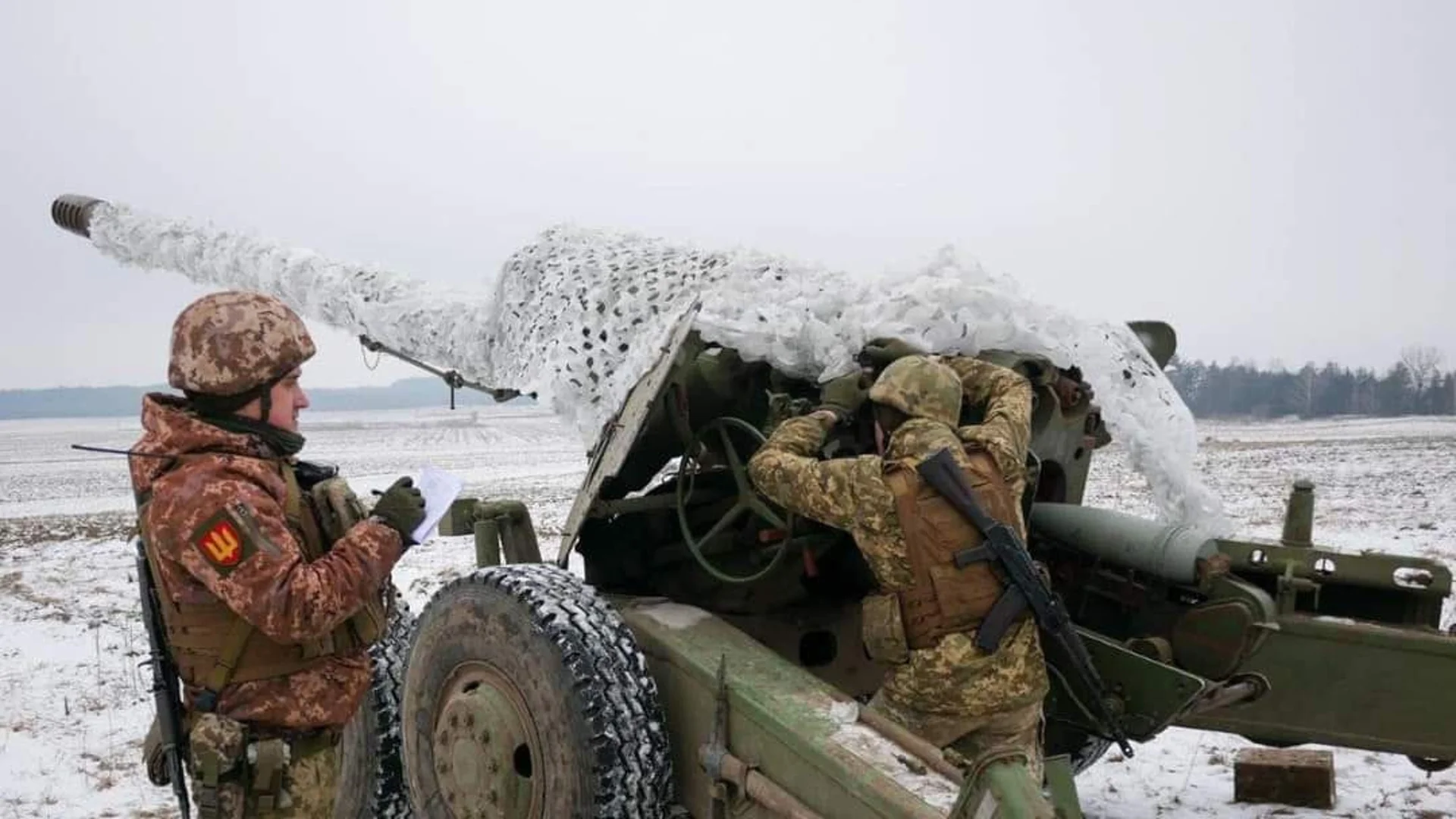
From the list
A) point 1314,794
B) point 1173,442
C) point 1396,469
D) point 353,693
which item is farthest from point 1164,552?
point 1396,469

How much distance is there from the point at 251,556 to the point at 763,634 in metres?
2.19

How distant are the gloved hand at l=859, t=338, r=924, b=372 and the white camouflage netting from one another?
0.03 metres

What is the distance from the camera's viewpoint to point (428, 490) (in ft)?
8.76

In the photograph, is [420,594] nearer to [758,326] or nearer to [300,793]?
[758,326]

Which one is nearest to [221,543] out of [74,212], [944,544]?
[944,544]

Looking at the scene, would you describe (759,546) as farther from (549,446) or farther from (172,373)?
(549,446)

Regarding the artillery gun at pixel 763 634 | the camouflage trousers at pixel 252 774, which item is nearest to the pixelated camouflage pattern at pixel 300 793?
the camouflage trousers at pixel 252 774

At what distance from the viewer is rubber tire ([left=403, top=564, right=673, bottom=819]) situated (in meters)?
3.11

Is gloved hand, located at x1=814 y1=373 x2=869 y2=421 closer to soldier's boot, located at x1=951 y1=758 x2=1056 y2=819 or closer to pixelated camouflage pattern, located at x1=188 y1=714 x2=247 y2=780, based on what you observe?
soldier's boot, located at x1=951 y1=758 x2=1056 y2=819

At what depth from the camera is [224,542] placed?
238 cm

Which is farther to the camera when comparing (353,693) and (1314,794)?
(1314,794)

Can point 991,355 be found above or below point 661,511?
above

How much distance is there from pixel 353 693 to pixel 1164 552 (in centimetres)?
252

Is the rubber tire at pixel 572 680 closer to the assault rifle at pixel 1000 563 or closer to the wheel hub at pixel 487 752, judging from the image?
the wheel hub at pixel 487 752
